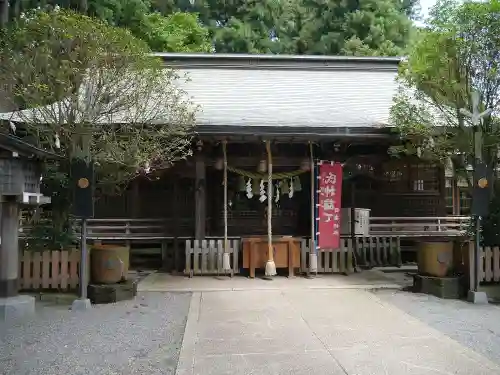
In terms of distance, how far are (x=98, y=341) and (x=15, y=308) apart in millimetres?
1985

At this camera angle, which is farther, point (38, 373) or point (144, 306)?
point (144, 306)

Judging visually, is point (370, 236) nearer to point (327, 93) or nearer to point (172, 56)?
point (327, 93)

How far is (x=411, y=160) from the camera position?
1094cm

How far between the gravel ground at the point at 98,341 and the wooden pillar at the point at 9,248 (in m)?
0.63

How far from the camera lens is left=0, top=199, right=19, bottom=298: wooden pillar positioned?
656 cm

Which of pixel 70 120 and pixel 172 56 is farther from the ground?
pixel 172 56

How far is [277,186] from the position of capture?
10.6 m

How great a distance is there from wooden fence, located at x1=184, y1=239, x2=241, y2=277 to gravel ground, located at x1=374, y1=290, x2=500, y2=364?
338 cm

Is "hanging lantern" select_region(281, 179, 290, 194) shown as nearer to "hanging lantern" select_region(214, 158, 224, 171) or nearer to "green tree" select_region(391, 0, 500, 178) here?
"hanging lantern" select_region(214, 158, 224, 171)

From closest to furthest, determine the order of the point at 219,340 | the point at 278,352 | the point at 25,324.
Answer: the point at 278,352 < the point at 219,340 < the point at 25,324

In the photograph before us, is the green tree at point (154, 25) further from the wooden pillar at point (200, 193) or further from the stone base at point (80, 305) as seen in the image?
the stone base at point (80, 305)

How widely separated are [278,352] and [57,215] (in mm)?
5291

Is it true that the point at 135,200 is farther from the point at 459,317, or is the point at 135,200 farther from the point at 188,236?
the point at 459,317

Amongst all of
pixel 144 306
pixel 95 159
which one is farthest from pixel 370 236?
pixel 95 159
